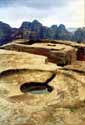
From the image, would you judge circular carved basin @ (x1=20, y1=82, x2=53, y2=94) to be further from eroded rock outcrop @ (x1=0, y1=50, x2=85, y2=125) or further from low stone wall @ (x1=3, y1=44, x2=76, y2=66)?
low stone wall @ (x1=3, y1=44, x2=76, y2=66)

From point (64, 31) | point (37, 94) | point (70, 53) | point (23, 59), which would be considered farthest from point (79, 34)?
point (37, 94)

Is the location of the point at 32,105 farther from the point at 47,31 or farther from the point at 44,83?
the point at 47,31

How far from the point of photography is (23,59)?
14.6 metres

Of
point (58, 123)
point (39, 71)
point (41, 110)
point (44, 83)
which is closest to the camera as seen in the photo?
point (58, 123)

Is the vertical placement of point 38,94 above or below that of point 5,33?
below

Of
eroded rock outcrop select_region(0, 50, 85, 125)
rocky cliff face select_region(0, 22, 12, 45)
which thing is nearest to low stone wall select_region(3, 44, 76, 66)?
eroded rock outcrop select_region(0, 50, 85, 125)

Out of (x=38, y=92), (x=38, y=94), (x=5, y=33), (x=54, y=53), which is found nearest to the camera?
(x=38, y=94)

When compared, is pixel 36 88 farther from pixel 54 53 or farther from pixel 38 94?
pixel 54 53

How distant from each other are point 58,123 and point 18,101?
2.13 m

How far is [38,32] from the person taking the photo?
4459 cm

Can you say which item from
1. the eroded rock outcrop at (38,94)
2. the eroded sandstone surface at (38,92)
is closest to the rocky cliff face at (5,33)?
the eroded sandstone surface at (38,92)

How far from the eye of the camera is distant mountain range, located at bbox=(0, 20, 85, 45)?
42.7m

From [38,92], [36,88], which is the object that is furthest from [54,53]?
[38,92]

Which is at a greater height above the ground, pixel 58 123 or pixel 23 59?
pixel 23 59
